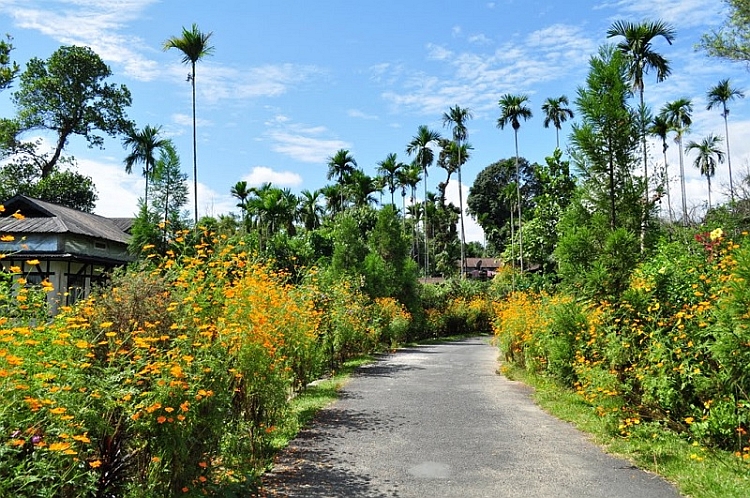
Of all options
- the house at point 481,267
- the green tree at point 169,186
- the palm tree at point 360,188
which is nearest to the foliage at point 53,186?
the green tree at point 169,186

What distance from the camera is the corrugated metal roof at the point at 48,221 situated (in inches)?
932

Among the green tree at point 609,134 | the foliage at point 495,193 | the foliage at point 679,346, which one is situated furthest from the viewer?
the foliage at point 495,193

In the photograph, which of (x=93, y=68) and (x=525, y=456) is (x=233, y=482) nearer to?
(x=525, y=456)

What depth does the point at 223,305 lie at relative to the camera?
18.1 ft

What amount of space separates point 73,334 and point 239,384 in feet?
6.38

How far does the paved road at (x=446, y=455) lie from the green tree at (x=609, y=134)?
3.79 m

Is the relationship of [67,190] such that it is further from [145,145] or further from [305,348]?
[305,348]

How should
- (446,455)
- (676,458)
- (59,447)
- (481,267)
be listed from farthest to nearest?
(481,267), (446,455), (676,458), (59,447)

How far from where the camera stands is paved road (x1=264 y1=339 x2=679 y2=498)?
5242 mm

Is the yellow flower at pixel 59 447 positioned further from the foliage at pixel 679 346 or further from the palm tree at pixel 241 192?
the palm tree at pixel 241 192

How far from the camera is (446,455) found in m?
6.38

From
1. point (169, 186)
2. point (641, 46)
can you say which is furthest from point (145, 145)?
point (641, 46)

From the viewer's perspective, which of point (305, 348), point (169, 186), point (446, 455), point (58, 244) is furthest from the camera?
point (169, 186)

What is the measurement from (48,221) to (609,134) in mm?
23261
